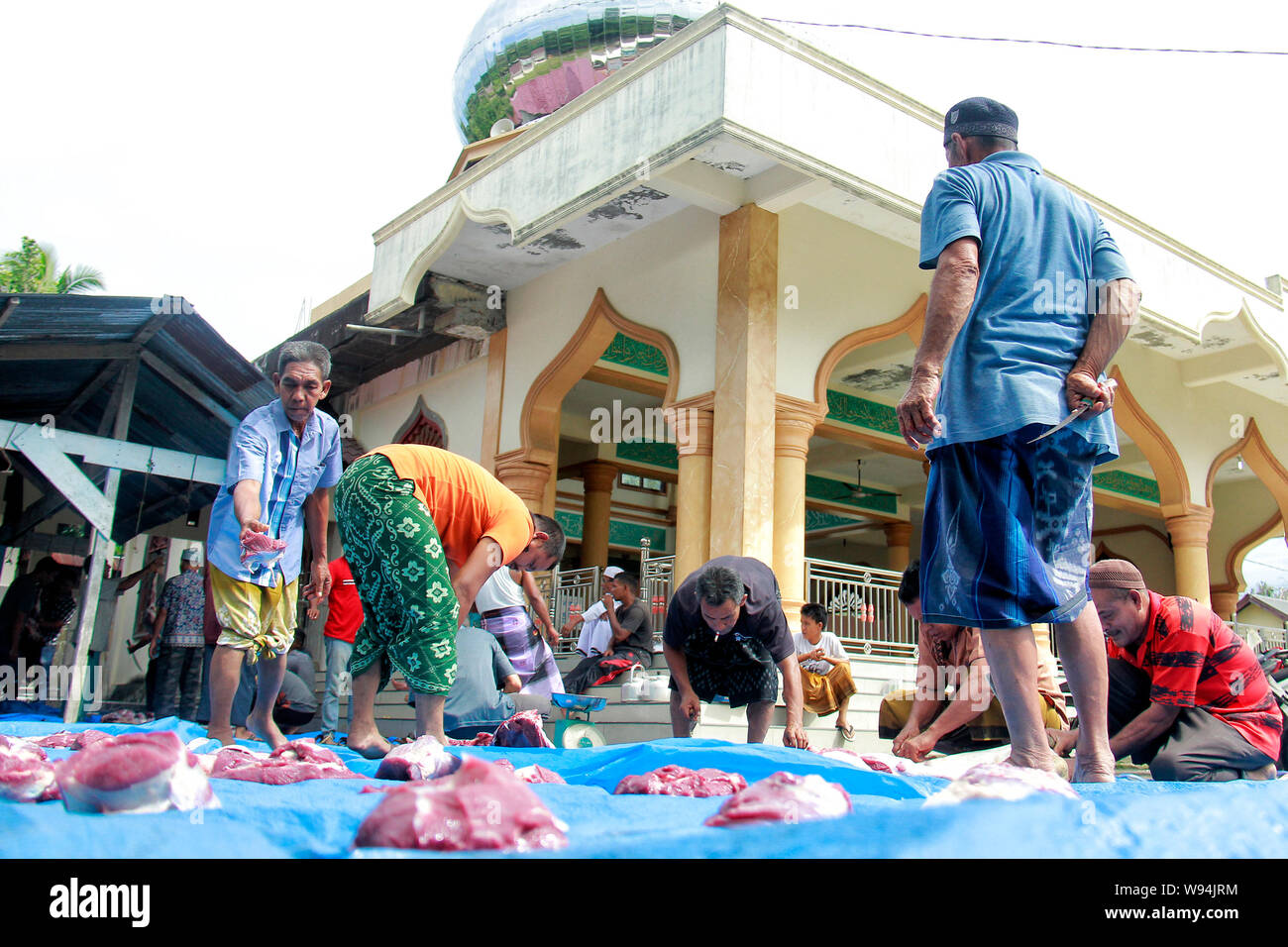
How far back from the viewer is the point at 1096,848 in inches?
47.4

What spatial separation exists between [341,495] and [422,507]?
31 centimetres

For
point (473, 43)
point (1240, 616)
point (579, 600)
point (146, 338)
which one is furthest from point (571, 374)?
point (1240, 616)

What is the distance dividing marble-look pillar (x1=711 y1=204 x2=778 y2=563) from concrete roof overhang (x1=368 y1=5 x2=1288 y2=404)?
0.37 m

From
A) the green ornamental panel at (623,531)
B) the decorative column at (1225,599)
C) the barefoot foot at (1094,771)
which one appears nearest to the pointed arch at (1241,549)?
the decorative column at (1225,599)

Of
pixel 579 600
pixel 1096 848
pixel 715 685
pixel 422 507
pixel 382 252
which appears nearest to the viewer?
pixel 1096 848

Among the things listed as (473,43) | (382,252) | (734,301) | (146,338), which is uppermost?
(473,43)

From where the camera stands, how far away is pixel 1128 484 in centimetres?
1599

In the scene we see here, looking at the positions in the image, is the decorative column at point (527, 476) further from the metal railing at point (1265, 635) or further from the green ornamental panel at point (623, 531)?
the metal railing at point (1265, 635)

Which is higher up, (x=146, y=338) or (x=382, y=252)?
(x=382, y=252)

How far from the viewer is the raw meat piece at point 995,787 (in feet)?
4.83

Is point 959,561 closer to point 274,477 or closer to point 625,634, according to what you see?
point 274,477

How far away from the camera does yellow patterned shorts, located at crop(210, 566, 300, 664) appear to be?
371 cm
